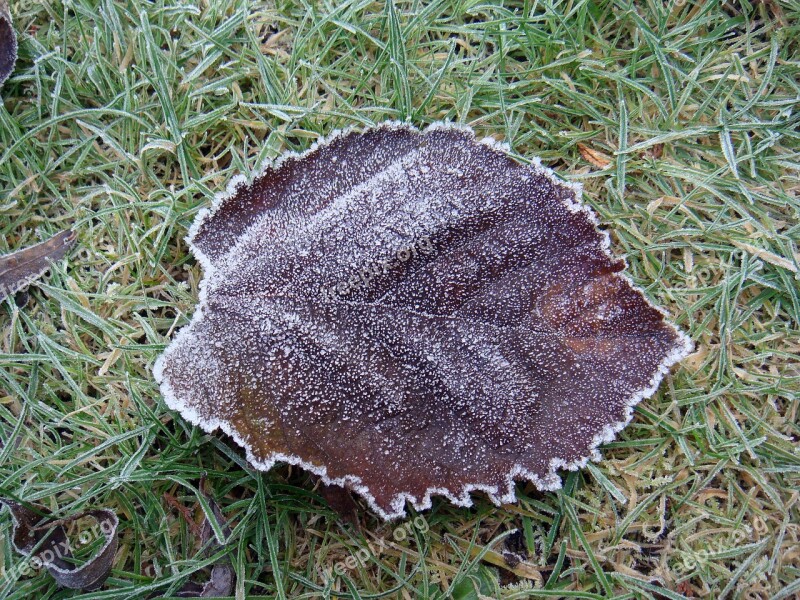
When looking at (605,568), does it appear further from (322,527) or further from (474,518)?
(322,527)

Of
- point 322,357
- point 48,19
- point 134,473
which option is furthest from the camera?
point 48,19

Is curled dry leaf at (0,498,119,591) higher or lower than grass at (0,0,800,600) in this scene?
lower

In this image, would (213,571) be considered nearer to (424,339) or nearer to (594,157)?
(424,339)

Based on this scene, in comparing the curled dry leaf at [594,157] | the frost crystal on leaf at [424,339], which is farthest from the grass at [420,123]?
the frost crystal on leaf at [424,339]

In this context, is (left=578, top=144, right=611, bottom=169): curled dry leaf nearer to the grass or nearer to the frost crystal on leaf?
the grass

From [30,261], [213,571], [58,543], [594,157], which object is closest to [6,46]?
[30,261]

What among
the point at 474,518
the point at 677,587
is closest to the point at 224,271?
the point at 474,518

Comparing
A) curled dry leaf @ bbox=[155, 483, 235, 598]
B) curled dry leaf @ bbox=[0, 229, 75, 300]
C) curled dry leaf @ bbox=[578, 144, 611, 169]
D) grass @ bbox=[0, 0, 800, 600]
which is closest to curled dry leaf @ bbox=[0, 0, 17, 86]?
grass @ bbox=[0, 0, 800, 600]
